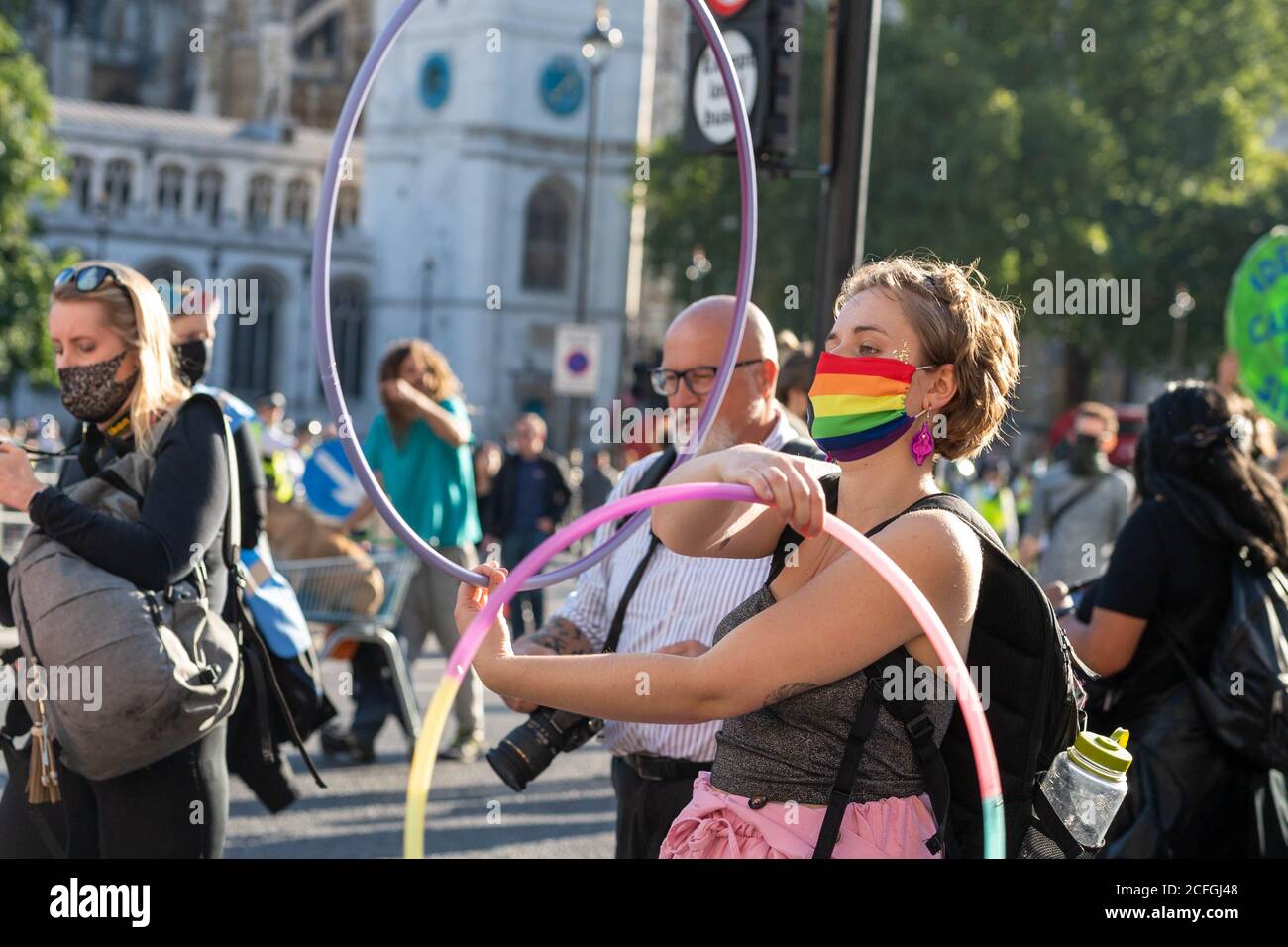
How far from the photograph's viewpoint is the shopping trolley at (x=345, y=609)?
32.7 feet

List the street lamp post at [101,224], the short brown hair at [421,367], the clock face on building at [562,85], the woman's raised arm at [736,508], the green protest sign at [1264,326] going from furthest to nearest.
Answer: the clock face on building at [562,85] < the street lamp post at [101,224] < the short brown hair at [421,367] < the green protest sign at [1264,326] < the woman's raised arm at [736,508]

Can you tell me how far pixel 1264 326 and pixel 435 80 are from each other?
177ft

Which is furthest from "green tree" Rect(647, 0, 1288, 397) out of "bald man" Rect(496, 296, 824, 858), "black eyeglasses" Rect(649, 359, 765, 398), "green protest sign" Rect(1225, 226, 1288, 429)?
"black eyeglasses" Rect(649, 359, 765, 398)

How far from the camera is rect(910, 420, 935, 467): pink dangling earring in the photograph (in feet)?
10.0

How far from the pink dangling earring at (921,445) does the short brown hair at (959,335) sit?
0.18 feet

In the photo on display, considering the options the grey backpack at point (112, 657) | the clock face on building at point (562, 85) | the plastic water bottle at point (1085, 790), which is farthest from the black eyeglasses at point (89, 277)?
the clock face on building at point (562, 85)

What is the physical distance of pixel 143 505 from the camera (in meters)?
4.27

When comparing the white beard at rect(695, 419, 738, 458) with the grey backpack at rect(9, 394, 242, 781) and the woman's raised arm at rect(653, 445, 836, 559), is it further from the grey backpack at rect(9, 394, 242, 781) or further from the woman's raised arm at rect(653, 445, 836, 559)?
the grey backpack at rect(9, 394, 242, 781)

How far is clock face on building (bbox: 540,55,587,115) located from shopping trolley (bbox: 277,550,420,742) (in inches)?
2037

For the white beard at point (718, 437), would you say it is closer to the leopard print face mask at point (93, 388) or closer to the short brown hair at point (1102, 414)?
the leopard print face mask at point (93, 388)
